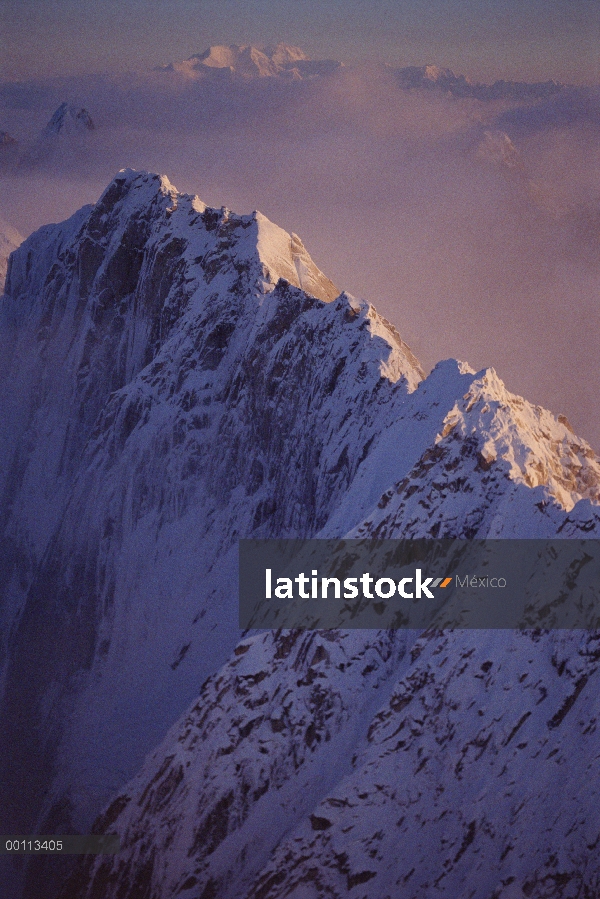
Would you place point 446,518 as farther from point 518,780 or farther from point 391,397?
point 391,397

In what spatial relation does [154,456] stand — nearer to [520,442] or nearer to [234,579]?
[234,579]

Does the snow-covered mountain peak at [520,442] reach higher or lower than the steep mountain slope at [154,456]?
lower

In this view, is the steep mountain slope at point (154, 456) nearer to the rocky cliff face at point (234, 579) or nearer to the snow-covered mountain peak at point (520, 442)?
the rocky cliff face at point (234, 579)

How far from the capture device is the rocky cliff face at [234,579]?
6275 centimetres

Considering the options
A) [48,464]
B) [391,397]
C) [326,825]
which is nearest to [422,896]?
[326,825]

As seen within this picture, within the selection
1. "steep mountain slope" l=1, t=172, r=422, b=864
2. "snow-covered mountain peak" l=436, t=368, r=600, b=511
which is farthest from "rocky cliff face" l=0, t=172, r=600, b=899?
"steep mountain slope" l=1, t=172, r=422, b=864

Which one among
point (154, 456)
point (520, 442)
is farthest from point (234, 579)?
point (520, 442)

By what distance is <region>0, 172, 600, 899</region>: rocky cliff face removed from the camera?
62750 mm

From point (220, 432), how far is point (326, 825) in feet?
192

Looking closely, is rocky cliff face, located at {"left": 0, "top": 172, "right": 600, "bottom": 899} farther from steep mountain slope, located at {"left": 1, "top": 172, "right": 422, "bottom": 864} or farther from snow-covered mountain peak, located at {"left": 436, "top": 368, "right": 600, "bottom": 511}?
steep mountain slope, located at {"left": 1, "top": 172, "right": 422, "bottom": 864}

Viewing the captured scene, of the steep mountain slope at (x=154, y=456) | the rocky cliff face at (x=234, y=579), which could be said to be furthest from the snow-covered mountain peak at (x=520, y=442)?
the steep mountain slope at (x=154, y=456)

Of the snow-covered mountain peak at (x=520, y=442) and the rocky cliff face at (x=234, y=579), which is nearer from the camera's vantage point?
the rocky cliff face at (x=234, y=579)

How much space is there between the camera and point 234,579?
107 m

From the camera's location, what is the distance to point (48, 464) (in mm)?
149750
